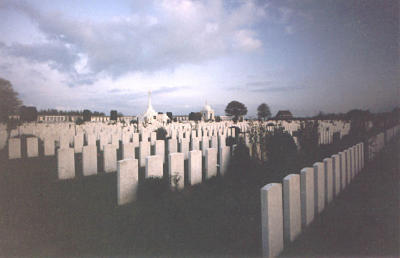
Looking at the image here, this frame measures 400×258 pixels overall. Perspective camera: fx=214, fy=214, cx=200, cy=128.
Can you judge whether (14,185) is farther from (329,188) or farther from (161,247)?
(329,188)

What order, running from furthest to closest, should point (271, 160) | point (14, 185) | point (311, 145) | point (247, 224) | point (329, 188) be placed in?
point (311, 145) → point (271, 160) → point (14, 185) → point (329, 188) → point (247, 224)

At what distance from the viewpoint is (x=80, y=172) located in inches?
220

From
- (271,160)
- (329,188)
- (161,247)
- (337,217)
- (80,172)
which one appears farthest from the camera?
(271,160)

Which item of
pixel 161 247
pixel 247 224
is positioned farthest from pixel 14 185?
pixel 247 224

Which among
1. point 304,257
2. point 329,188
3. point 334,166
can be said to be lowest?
point 304,257

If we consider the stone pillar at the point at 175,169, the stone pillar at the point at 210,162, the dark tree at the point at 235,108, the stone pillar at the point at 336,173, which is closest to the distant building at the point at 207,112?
the dark tree at the point at 235,108

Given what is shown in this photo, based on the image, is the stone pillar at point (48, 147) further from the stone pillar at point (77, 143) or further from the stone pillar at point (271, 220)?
the stone pillar at point (271, 220)

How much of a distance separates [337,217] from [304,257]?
4.06 feet

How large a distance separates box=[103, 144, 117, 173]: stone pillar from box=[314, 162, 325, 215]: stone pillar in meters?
4.84

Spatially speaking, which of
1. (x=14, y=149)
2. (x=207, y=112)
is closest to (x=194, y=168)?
(x=14, y=149)

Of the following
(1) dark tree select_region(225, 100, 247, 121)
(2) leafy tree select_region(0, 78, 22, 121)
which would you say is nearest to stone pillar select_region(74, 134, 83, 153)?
(2) leafy tree select_region(0, 78, 22, 121)

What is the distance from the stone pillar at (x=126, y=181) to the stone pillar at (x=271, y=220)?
92.2 inches

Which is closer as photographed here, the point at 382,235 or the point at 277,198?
the point at 277,198

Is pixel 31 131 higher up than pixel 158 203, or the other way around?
pixel 31 131
